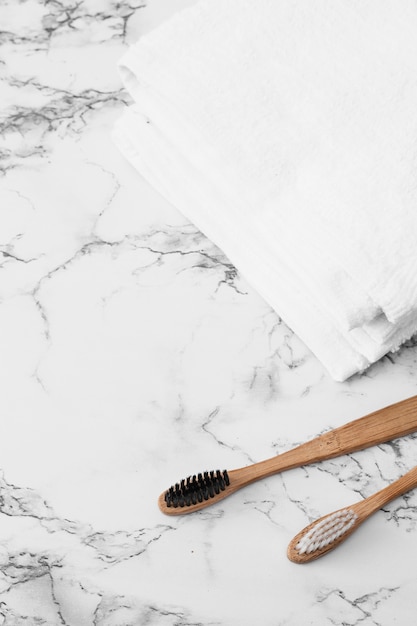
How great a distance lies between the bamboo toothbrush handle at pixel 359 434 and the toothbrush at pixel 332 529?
5 cm

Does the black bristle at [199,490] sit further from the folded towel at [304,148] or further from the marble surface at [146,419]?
the folded towel at [304,148]

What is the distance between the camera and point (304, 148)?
2.65ft

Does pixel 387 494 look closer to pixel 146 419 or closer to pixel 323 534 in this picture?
pixel 323 534

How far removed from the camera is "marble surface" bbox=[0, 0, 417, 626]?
2.47ft

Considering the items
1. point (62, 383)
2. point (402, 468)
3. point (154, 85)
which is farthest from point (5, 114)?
point (402, 468)

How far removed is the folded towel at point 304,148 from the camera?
762 millimetres

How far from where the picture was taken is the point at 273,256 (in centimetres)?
85

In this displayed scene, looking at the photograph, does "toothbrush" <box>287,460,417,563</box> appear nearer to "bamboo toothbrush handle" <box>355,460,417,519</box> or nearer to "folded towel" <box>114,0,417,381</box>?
"bamboo toothbrush handle" <box>355,460,417,519</box>

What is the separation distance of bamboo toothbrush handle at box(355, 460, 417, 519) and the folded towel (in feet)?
0.35

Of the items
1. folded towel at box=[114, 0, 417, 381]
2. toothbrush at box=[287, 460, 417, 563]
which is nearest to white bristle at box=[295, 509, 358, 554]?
toothbrush at box=[287, 460, 417, 563]

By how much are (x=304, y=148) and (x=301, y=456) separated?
11.2 inches

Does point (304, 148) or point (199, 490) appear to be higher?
point (304, 148)

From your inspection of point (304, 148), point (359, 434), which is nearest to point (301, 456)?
point (359, 434)

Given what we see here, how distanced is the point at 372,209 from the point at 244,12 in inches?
10.2
